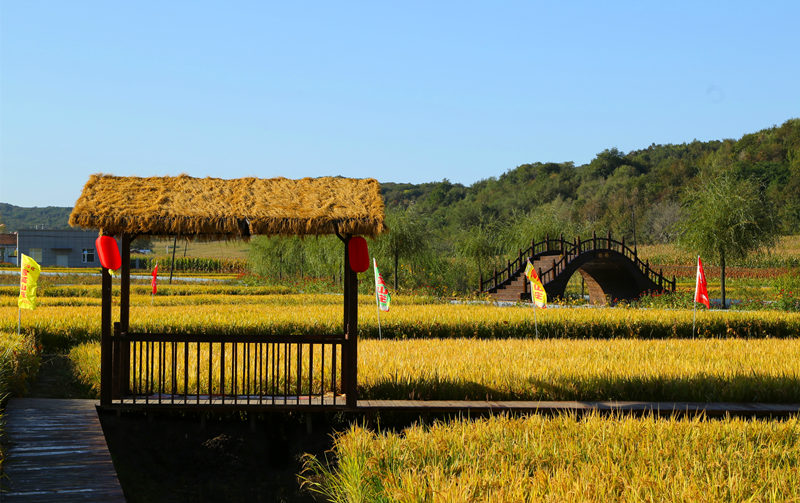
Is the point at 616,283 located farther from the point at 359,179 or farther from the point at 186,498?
the point at 186,498

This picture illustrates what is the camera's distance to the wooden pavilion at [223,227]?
391 inches

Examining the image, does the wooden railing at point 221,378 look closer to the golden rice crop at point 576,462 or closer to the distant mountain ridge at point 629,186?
the golden rice crop at point 576,462

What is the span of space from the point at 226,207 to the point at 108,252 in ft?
5.57

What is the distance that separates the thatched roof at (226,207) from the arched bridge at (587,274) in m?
20.5

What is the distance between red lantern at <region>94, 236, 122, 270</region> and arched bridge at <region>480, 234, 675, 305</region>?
22235 millimetres

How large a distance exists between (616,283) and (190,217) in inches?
1193

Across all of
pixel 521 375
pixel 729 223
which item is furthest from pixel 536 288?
pixel 729 223

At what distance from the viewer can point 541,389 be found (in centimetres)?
1133

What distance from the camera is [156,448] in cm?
Result: 1005

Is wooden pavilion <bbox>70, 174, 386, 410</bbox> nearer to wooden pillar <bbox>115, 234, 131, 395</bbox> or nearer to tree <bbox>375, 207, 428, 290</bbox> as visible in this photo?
wooden pillar <bbox>115, 234, 131, 395</bbox>

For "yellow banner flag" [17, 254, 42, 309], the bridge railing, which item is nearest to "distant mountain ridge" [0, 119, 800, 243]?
the bridge railing

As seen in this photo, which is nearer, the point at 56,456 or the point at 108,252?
the point at 56,456

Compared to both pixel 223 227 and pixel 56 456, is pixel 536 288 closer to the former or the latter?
pixel 223 227

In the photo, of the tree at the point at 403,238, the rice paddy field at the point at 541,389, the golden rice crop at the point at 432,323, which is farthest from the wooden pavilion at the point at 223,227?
the tree at the point at 403,238
